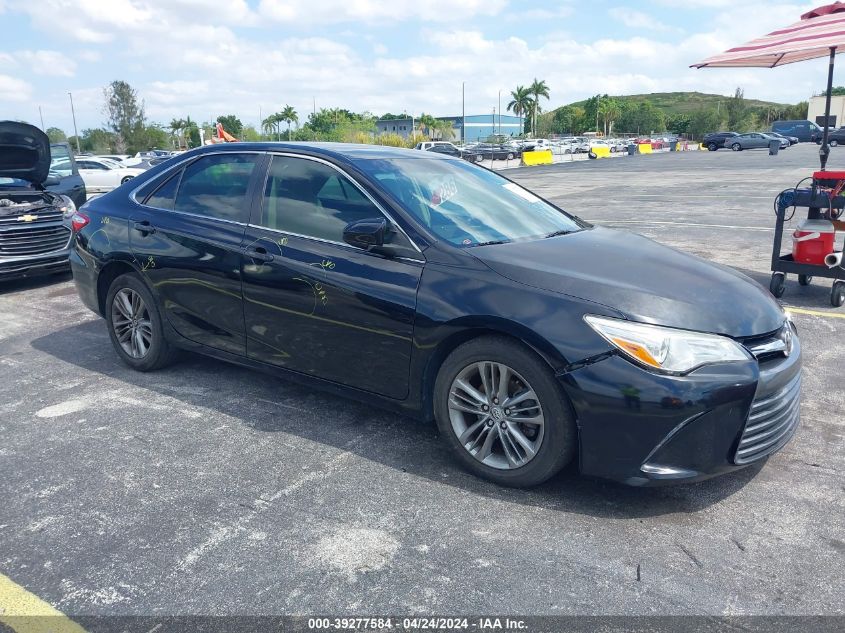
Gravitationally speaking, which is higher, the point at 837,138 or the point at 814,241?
the point at 837,138

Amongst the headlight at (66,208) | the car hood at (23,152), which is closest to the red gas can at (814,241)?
the headlight at (66,208)

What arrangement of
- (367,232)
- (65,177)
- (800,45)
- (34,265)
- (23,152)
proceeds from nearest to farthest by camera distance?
1. (367,232)
2. (800,45)
3. (34,265)
4. (23,152)
5. (65,177)

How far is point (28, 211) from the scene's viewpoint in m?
7.99

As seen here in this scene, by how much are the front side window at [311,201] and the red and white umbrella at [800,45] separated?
466 cm

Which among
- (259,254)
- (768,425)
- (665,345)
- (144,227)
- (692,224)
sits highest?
(144,227)

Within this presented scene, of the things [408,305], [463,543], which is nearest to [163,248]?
[408,305]

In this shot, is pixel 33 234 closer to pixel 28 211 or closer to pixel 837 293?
pixel 28 211

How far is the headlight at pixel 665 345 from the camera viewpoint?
9.20ft

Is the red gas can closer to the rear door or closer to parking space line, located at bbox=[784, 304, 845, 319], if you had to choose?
parking space line, located at bbox=[784, 304, 845, 319]

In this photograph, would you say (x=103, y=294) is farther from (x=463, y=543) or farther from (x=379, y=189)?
(x=463, y=543)

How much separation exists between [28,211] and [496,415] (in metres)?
7.10

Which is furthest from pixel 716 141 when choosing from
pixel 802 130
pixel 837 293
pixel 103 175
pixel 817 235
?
pixel 837 293

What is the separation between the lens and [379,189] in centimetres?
367

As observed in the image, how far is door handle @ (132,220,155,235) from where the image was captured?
4.62 m
